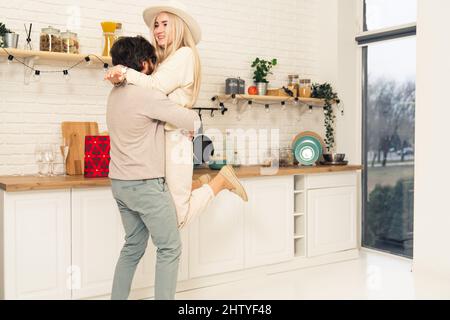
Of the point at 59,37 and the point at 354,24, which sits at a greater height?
the point at 354,24

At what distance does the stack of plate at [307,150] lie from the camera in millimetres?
4809

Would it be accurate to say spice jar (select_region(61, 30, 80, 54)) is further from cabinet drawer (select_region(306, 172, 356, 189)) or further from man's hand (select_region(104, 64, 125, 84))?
cabinet drawer (select_region(306, 172, 356, 189))

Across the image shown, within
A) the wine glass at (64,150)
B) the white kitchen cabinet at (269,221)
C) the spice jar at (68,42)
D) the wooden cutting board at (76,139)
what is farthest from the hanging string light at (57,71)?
the white kitchen cabinet at (269,221)

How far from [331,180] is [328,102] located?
92cm

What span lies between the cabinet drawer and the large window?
0.49m

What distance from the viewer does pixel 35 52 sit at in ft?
11.5

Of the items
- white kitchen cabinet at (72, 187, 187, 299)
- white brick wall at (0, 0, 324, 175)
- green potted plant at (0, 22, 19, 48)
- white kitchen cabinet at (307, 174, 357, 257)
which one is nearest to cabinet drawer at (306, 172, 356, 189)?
white kitchen cabinet at (307, 174, 357, 257)

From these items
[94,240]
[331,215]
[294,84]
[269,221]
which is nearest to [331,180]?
[331,215]

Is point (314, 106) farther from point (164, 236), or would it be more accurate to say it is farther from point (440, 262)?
point (164, 236)

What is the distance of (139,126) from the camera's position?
8.94ft

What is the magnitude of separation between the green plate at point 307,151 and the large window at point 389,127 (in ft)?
2.37

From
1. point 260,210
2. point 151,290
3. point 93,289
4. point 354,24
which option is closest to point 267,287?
point 260,210

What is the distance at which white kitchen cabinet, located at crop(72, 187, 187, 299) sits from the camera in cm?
328

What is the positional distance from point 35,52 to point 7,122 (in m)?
0.54
